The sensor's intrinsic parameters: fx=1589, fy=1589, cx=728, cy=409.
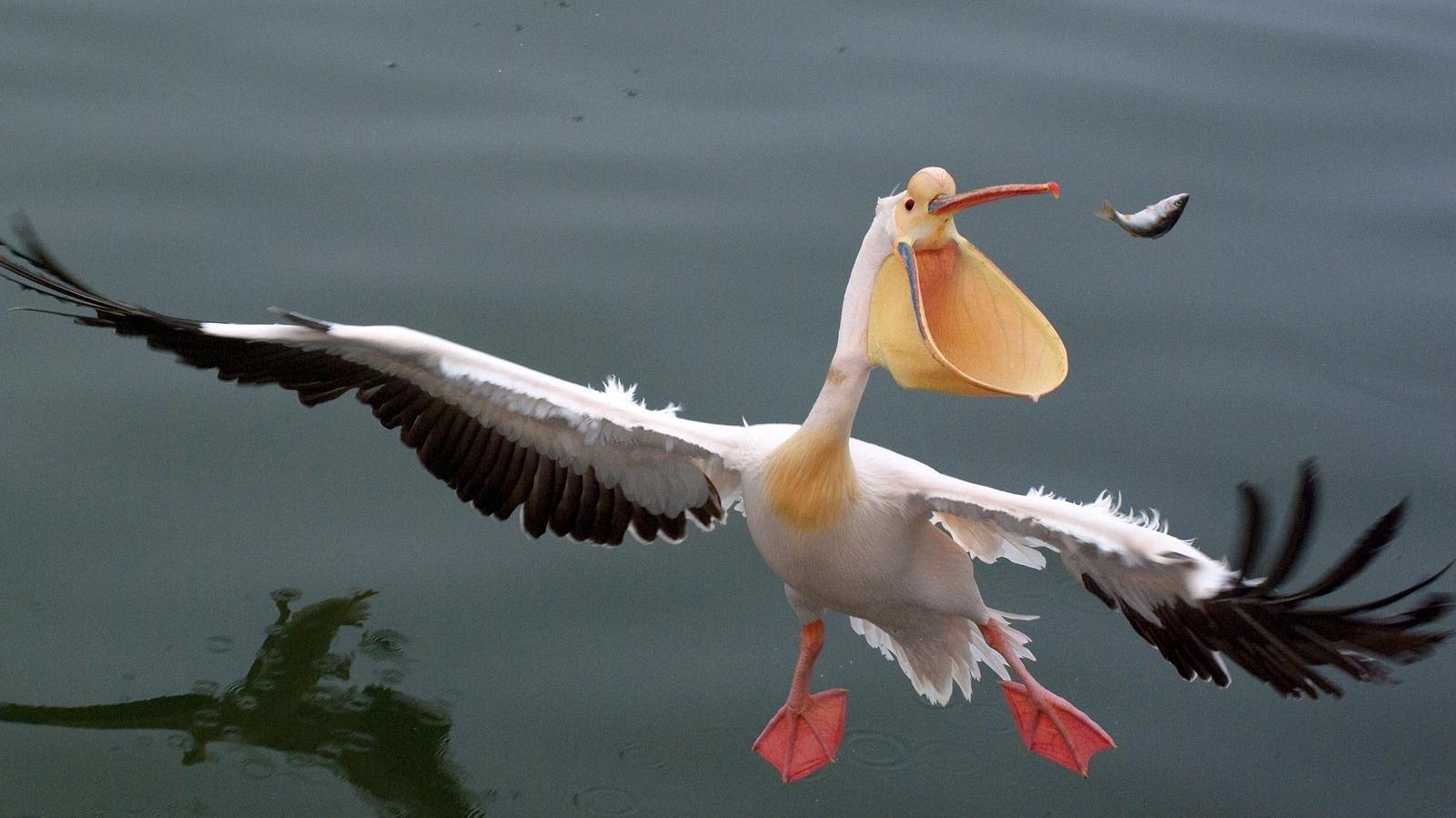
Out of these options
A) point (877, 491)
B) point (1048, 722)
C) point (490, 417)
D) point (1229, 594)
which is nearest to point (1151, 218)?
point (877, 491)

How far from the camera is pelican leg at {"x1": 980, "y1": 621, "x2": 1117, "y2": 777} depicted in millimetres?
4711

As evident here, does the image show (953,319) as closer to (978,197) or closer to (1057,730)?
(978,197)

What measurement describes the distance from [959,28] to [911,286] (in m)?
4.67

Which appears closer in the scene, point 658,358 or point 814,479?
point 814,479

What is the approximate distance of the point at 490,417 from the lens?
4.99 meters

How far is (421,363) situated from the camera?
4.68 meters

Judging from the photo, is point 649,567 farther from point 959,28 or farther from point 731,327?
point 959,28

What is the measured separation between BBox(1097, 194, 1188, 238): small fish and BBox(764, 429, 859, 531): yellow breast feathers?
1.02 metres

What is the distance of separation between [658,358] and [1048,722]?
7.42ft

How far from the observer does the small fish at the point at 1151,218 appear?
4.52 m

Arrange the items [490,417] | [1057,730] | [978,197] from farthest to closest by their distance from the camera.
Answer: [490,417]
[1057,730]
[978,197]

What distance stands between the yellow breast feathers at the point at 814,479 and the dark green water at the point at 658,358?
0.97m

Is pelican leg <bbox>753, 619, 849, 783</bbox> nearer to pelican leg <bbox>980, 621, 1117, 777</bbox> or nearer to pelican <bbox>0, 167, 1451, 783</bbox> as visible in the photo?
pelican <bbox>0, 167, 1451, 783</bbox>

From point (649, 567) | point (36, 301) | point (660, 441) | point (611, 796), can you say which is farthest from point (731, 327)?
point (36, 301)
